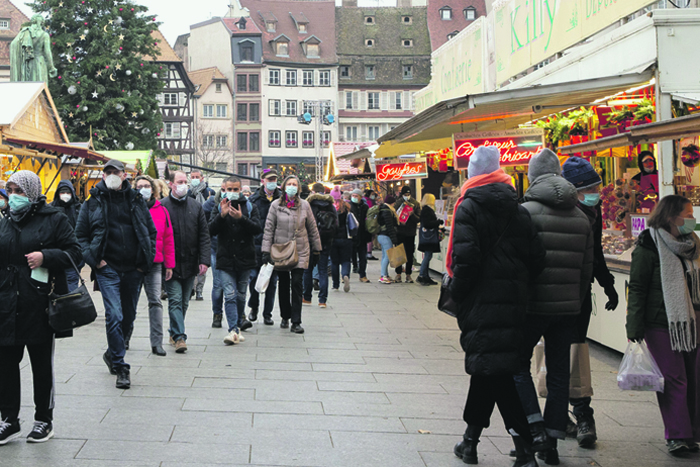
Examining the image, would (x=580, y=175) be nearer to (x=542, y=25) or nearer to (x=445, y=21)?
(x=542, y=25)

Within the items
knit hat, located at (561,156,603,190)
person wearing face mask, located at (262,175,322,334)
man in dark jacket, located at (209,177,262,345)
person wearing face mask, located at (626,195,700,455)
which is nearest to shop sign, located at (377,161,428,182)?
person wearing face mask, located at (262,175,322,334)

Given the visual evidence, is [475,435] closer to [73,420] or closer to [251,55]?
[73,420]

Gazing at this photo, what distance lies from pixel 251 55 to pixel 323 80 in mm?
7070

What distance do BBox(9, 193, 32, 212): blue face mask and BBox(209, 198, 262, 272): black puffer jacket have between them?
3.97 m

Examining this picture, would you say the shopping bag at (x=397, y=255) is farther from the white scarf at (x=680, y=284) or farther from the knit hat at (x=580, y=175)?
the white scarf at (x=680, y=284)

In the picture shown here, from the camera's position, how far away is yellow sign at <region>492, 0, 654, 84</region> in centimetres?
1110

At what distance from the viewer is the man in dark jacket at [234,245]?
365 inches

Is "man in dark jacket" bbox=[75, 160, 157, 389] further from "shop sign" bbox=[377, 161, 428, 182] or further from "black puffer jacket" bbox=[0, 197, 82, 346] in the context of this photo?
"shop sign" bbox=[377, 161, 428, 182]

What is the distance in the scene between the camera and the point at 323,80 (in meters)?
76.2

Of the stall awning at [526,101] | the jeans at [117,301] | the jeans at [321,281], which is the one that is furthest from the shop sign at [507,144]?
the jeans at [117,301]

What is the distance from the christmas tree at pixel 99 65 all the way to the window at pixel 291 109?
126ft

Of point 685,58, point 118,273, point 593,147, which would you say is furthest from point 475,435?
point 685,58

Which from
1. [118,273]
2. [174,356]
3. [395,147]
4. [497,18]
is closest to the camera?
[118,273]

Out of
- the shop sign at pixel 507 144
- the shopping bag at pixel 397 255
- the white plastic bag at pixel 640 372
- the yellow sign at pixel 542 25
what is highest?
the yellow sign at pixel 542 25
